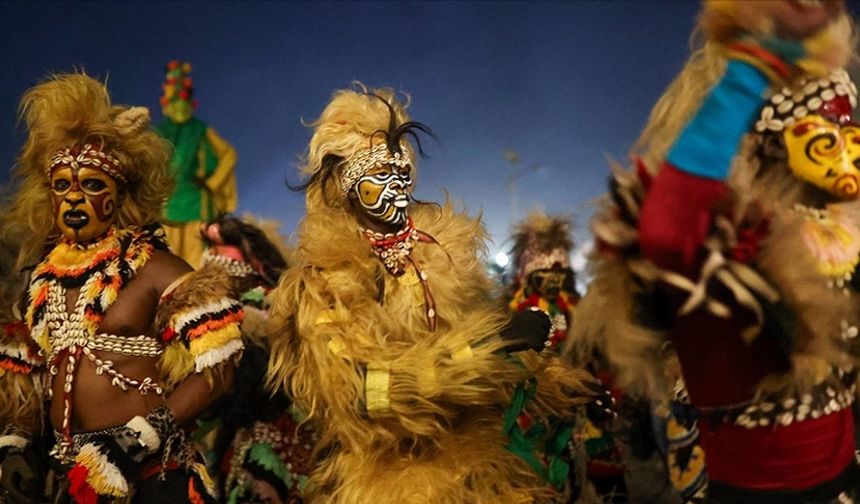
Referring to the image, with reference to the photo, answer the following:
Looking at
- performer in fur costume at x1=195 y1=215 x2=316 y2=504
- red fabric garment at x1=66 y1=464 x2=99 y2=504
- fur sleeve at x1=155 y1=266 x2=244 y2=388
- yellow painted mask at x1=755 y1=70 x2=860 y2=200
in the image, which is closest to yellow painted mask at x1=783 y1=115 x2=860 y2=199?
yellow painted mask at x1=755 y1=70 x2=860 y2=200

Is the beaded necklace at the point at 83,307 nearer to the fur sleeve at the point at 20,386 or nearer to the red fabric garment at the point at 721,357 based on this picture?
the fur sleeve at the point at 20,386

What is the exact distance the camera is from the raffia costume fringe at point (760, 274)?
1503 mm

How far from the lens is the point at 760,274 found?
4.96 feet

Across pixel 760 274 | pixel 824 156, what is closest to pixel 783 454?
pixel 760 274

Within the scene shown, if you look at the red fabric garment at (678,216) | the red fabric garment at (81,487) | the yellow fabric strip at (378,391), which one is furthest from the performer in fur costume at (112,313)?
the red fabric garment at (678,216)

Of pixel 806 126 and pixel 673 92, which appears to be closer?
pixel 806 126

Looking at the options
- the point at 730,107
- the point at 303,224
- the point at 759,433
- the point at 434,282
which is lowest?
the point at 759,433

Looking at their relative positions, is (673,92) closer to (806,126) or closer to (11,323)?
(806,126)

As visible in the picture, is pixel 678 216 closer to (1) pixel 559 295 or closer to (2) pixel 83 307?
(2) pixel 83 307

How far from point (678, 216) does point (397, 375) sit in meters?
1.08

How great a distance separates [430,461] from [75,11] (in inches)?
173

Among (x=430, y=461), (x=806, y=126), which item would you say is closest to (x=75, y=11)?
(x=430, y=461)

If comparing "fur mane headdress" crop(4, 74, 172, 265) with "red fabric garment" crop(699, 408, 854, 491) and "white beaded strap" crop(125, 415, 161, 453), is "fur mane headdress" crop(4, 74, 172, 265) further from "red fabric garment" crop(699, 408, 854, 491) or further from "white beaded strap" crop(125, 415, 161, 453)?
"red fabric garment" crop(699, 408, 854, 491)

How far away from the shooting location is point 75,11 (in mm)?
5676
